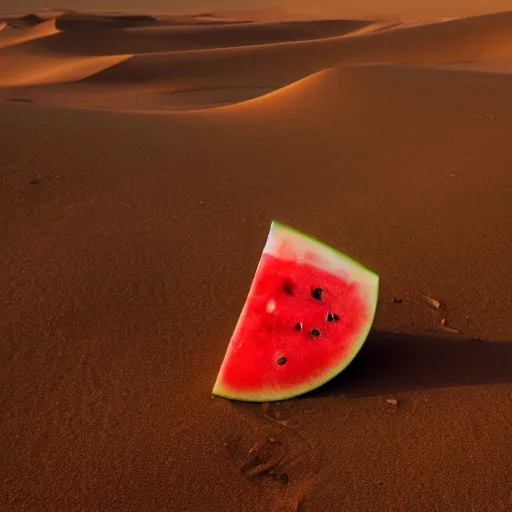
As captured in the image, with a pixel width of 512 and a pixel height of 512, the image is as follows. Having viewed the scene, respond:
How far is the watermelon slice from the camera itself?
1.67m

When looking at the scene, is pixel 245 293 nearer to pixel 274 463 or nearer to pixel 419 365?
pixel 419 365

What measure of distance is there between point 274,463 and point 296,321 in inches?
16.7

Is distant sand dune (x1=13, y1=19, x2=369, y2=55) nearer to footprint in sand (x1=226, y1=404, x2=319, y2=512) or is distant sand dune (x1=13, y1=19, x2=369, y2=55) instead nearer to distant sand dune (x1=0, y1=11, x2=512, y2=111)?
distant sand dune (x1=0, y1=11, x2=512, y2=111)

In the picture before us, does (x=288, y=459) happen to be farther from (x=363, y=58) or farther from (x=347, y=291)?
(x=363, y=58)

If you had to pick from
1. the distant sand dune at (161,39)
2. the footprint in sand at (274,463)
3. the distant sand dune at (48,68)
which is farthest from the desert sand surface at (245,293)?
the distant sand dune at (161,39)

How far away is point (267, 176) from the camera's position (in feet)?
10.6

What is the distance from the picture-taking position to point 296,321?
1769 mm

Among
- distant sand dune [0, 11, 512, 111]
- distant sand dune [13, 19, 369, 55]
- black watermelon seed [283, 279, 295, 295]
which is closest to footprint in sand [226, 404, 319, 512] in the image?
black watermelon seed [283, 279, 295, 295]

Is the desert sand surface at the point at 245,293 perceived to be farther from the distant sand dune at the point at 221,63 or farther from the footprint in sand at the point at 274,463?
the distant sand dune at the point at 221,63

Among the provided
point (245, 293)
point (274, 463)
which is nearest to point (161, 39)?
point (245, 293)

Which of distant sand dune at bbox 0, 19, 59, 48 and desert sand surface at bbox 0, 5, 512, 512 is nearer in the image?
desert sand surface at bbox 0, 5, 512, 512

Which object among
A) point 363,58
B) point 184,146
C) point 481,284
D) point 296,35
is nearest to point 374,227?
point 481,284

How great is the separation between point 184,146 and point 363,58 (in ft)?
27.1

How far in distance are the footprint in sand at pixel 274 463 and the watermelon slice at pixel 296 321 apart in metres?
0.11
